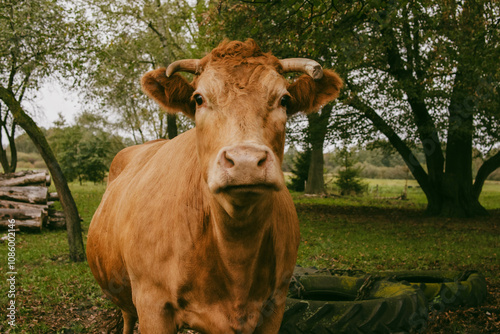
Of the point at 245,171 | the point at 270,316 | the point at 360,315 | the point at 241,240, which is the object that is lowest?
the point at 360,315

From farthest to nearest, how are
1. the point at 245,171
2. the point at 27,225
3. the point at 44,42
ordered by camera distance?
the point at 27,225, the point at 44,42, the point at 245,171

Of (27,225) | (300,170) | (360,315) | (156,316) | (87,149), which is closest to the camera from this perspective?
(156,316)

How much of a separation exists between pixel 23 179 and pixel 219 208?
13.3 m

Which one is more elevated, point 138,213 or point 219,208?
point 219,208

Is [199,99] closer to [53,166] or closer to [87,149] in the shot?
[53,166]

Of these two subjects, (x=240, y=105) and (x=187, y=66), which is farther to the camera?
(x=187, y=66)

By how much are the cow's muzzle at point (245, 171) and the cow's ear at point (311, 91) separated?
104 cm

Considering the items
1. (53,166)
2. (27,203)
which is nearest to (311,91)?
(53,166)

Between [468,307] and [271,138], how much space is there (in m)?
4.63

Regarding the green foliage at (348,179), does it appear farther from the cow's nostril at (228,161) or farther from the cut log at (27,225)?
the cow's nostril at (228,161)

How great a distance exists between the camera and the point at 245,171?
1.86 meters

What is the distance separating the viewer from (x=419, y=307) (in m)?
4.29

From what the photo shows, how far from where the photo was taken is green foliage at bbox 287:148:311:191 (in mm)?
32344

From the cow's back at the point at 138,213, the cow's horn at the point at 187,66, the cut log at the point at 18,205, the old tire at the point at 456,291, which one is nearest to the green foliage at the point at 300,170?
the cut log at the point at 18,205
